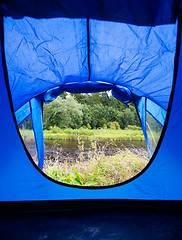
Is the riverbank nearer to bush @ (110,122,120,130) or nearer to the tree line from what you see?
the tree line

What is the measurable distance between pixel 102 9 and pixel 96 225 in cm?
94

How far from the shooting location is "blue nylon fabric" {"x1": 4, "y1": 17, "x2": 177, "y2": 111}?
3.08 feet

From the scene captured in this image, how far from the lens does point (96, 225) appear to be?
0.89 m

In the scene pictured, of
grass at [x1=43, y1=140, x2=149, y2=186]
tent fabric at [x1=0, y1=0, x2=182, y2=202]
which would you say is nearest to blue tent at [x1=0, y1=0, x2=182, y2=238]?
tent fabric at [x1=0, y1=0, x2=182, y2=202]

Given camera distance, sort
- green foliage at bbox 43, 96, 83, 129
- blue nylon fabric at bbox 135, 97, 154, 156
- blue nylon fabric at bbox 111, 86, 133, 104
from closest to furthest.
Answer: blue nylon fabric at bbox 111, 86, 133, 104
blue nylon fabric at bbox 135, 97, 154, 156
green foliage at bbox 43, 96, 83, 129

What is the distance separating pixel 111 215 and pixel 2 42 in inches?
40.7

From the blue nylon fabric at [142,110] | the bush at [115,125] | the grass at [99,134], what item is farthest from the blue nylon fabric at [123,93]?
the bush at [115,125]

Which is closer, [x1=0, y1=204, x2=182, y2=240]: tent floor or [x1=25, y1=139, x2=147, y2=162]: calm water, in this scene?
[x1=0, y1=204, x2=182, y2=240]: tent floor

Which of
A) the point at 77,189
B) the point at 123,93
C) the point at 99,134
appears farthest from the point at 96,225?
the point at 99,134

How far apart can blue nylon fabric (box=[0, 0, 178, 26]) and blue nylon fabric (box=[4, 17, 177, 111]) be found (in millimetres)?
245

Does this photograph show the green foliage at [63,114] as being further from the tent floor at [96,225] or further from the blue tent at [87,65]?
the tent floor at [96,225]

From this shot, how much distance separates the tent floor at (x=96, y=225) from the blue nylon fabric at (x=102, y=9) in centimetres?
Result: 89

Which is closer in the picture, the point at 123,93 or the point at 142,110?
the point at 123,93

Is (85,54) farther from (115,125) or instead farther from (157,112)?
(115,125)
